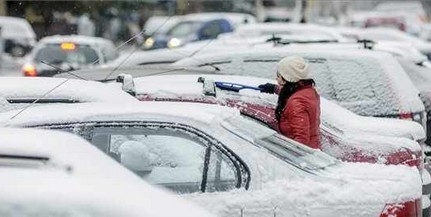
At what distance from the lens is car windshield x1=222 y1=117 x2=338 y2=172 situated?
15.5 feet

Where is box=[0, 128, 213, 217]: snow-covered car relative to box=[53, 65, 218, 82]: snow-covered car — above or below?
above

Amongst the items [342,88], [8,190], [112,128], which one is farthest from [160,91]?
[8,190]

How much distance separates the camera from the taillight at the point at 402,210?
4.54 m

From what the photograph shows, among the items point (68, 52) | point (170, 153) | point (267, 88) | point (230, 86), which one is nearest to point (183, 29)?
point (68, 52)

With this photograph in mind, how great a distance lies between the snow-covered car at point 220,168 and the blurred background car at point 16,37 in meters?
26.4

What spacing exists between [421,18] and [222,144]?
1551 inches

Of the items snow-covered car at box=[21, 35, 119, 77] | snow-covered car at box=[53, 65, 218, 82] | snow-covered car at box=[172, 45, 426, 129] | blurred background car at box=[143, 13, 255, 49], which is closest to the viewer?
snow-covered car at box=[53, 65, 218, 82]

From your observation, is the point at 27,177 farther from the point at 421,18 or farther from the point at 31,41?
the point at 421,18

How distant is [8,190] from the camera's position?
2.53 meters

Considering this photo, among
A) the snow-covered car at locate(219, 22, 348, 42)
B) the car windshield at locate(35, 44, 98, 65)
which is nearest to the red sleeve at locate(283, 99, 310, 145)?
the car windshield at locate(35, 44, 98, 65)

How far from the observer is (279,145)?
4.91 m

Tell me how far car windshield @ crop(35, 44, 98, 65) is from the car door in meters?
11.4

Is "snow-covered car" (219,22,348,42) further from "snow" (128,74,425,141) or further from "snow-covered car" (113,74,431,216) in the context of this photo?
"snow-covered car" (113,74,431,216)

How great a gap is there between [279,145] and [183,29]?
2021 cm
